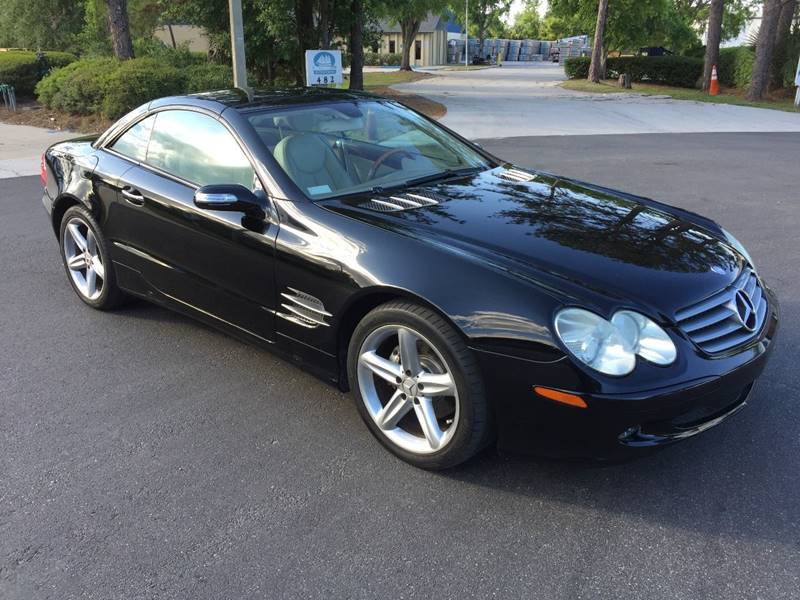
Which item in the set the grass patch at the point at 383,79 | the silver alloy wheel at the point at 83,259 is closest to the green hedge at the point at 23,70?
the grass patch at the point at 383,79

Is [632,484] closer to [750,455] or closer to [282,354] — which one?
[750,455]

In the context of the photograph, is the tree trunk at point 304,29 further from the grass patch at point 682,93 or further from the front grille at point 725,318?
the front grille at point 725,318

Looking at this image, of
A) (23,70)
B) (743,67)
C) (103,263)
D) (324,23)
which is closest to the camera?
(103,263)

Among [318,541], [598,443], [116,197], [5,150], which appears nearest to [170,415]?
[318,541]

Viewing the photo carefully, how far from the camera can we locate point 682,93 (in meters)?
26.6

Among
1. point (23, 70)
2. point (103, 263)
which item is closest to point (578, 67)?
point (23, 70)

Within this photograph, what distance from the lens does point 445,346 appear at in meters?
2.63

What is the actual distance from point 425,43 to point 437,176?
2807 inches

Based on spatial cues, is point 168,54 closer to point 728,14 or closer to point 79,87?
point 79,87

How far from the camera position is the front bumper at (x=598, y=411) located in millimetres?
2424

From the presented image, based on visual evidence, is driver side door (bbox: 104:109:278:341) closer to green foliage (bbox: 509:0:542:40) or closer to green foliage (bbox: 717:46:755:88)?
green foliage (bbox: 717:46:755:88)

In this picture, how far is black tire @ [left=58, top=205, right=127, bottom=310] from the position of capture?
4.39 metres

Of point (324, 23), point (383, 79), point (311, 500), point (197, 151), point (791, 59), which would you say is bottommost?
point (311, 500)

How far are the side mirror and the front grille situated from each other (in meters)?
1.92
